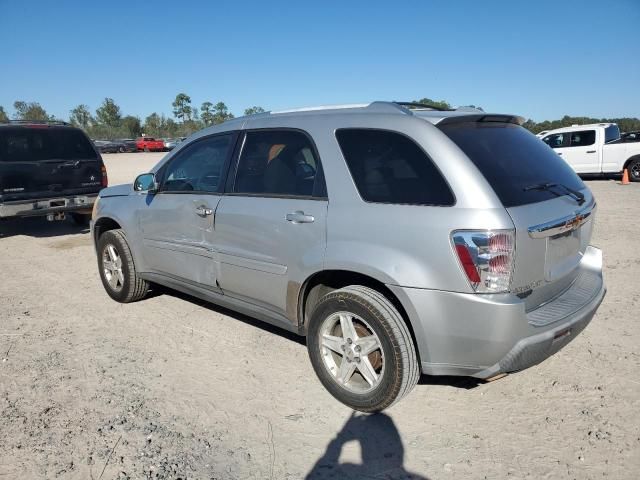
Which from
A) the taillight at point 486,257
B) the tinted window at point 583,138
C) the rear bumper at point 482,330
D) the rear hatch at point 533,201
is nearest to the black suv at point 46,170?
the rear bumper at point 482,330

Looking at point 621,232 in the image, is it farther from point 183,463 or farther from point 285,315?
point 183,463

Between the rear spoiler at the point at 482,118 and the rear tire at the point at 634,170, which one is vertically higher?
the rear spoiler at the point at 482,118

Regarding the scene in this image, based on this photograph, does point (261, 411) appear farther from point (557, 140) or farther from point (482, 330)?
point (557, 140)

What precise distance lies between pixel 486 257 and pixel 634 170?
15091 mm

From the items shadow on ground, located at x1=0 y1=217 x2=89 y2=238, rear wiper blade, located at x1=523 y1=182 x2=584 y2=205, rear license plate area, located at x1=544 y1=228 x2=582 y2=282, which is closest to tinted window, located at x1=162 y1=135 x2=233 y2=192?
rear wiper blade, located at x1=523 y1=182 x2=584 y2=205

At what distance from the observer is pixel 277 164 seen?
3502 mm

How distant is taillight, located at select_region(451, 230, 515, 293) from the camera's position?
8.07ft

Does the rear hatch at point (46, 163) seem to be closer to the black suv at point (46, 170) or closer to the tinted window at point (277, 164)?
the black suv at point (46, 170)

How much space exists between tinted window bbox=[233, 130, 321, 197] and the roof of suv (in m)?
0.21

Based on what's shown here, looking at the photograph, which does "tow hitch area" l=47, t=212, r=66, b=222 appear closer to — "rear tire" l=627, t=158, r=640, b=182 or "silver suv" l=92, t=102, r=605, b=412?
"silver suv" l=92, t=102, r=605, b=412

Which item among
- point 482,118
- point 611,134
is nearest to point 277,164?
point 482,118

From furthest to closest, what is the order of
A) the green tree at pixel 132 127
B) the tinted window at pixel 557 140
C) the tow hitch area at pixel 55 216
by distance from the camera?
A: the green tree at pixel 132 127 → the tinted window at pixel 557 140 → the tow hitch area at pixel 55 216

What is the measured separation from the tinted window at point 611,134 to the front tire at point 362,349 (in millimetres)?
15265

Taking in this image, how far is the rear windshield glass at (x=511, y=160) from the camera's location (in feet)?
8.73
